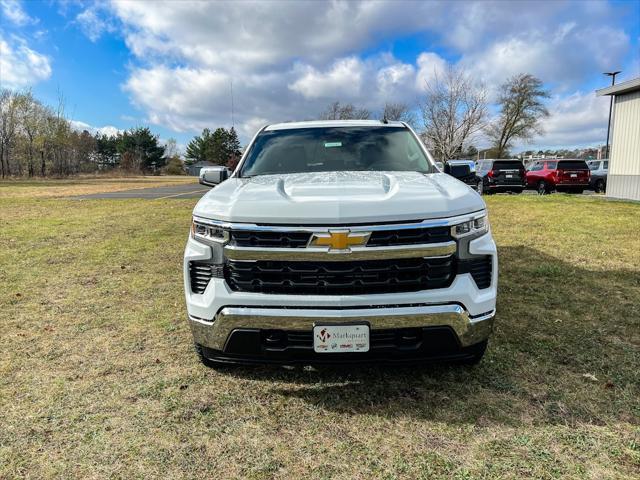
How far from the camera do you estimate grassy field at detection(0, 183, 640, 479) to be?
2236mm

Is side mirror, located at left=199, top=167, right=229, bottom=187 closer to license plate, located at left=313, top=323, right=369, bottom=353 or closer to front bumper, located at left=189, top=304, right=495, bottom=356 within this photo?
front bumper, located at left=189, top=304, right=495, bottom=356

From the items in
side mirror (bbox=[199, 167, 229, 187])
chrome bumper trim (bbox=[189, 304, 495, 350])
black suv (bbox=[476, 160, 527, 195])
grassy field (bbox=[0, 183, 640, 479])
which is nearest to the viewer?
grassy field (bbox=[0, 183, 640, 479])

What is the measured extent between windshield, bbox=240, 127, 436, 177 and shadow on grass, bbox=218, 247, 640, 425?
1.65 m

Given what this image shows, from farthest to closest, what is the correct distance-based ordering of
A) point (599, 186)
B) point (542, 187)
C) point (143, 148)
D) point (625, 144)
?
point (143, 148), point (599, 186), point (542, 187), point (625, 144)

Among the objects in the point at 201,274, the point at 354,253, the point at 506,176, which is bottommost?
the point at 201,274

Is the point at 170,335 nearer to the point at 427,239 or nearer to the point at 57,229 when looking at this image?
the point at 427,239

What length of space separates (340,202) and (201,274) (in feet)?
3.17

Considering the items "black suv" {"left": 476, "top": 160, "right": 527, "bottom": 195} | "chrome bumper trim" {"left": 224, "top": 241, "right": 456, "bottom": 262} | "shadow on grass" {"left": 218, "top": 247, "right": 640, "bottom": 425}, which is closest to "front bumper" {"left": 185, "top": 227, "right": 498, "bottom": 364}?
"chrome bumper trim" {"left": 224, "top": 241, "right": 456, "bottom": 262}

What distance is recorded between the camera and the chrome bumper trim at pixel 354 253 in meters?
2.49

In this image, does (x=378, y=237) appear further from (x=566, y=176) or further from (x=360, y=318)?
(x=566, y=176)

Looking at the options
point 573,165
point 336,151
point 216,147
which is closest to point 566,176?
point 573,165

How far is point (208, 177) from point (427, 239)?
8.88ft

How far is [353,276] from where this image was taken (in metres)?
2.54

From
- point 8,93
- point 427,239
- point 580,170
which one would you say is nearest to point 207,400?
Result: point 427,239
